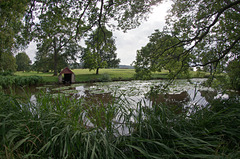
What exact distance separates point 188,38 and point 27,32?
16.7 feet

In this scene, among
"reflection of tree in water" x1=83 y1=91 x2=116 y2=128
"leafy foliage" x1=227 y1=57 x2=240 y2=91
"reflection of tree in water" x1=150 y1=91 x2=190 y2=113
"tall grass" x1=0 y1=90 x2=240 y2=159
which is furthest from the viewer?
"leafy foliage" x1=227 y1=57 x2=240 y2=91

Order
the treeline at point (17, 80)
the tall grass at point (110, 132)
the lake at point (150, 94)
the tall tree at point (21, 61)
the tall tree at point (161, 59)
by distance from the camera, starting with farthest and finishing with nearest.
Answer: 1. the tall tree at point (21, 61)
2. the treeline at point (17, 80)
3. the tall tree at point (161, 59)
4. the lake at point (150, 94)
5. the tall grass at point (110, 132)

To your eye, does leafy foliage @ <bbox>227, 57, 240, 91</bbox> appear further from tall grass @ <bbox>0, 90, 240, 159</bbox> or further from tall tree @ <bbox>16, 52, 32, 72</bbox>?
tall tree @ <bbox>16, 52, 32, 72</bbox>

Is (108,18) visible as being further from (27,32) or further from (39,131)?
(39,131)

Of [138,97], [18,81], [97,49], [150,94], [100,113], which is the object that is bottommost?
[138,97]

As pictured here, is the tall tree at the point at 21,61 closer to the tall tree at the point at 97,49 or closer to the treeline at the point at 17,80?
the treeline at the point at 17,80

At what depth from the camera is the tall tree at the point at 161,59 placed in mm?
4469

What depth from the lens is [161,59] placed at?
4695 mm

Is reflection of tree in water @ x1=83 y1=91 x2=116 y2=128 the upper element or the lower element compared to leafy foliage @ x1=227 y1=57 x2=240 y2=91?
lower

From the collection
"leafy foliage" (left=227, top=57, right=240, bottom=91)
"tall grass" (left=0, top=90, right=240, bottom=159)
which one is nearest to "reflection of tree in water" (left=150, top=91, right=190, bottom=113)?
"tall grass" (left=0, top=90, right=240, bottom=159)

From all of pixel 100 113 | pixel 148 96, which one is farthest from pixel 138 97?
pixel 100 113

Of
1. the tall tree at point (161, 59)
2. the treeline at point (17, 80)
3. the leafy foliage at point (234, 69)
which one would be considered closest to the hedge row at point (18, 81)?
the treeline at point (17, 80)

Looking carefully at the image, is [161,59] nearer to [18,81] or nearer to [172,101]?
[172,101]

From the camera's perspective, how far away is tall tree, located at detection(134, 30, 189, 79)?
447 centimetres
